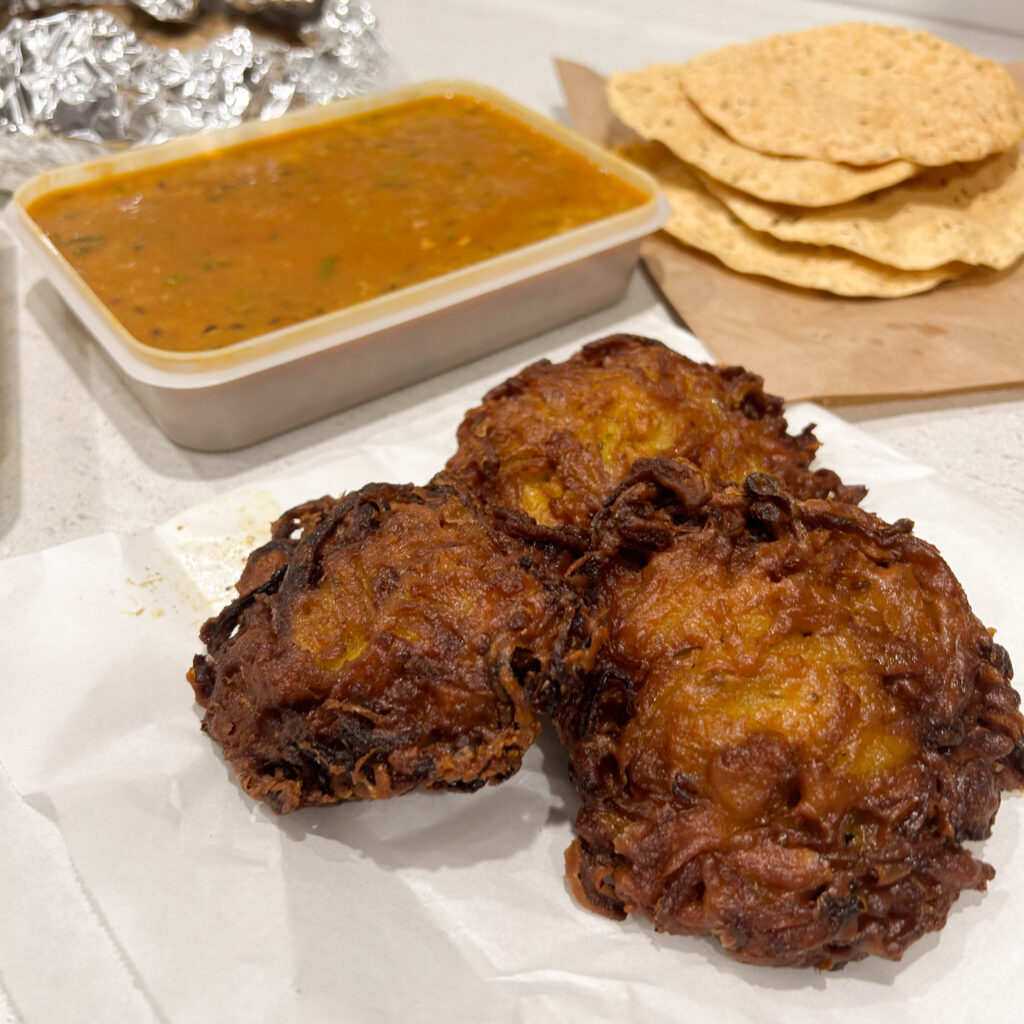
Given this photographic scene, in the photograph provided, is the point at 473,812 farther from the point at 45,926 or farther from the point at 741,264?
the point at 741,264

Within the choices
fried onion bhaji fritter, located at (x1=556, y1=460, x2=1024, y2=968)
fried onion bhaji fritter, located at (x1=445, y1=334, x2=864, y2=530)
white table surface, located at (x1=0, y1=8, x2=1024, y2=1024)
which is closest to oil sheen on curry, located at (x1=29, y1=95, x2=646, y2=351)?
white table surface, located at (x1=0, y1=8, x2=1024, y2=1024)

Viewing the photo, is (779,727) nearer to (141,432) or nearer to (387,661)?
(387,661)

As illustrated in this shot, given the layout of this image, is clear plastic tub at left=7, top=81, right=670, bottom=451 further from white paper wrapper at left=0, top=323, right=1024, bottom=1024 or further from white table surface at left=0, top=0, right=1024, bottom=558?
white paper wrapper at left=0, top=323, right=1024, bottom=1024

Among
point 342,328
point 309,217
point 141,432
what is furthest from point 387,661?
point 309,217

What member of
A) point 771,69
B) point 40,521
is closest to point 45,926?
point 40,521

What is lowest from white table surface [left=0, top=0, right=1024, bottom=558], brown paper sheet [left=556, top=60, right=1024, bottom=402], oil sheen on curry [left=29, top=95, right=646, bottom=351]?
white table surface [left=0, top=0, right=1024, bottom=558]
